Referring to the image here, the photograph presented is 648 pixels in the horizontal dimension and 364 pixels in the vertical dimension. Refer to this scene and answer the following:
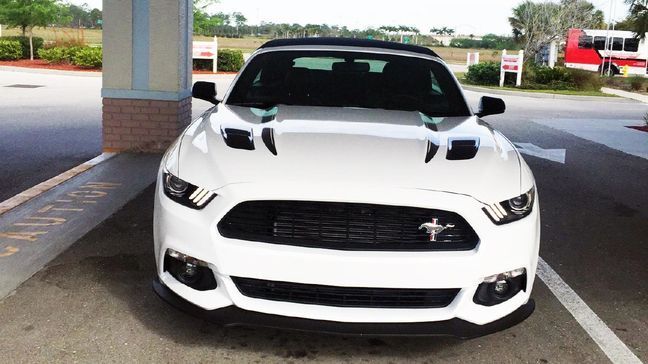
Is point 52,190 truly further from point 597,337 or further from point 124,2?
point 597,337

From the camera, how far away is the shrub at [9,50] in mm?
30203

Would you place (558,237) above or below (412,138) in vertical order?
below

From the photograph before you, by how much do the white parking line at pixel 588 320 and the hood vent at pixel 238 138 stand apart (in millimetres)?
2138

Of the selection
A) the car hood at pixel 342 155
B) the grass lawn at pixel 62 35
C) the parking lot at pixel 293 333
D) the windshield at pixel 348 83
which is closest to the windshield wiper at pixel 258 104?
the windshield at pixel 348 83

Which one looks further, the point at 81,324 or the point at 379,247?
the point at 81,324

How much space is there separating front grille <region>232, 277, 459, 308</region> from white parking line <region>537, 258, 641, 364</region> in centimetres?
109

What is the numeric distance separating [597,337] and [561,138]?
9525 mm

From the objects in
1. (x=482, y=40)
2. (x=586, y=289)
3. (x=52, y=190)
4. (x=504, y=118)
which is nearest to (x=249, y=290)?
(x=586, y=289)

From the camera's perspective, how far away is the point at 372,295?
3.37 m

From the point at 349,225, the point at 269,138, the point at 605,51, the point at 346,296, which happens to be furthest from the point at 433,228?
the point at 605,51

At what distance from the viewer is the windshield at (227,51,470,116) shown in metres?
5.12

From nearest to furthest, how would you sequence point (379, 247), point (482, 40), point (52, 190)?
point (379, 247) < point (52, 190) < point (482, 40)

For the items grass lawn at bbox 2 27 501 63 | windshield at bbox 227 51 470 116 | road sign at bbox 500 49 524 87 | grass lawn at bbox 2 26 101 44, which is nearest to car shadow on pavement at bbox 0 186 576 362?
windshield at bbox 227 51 470 116

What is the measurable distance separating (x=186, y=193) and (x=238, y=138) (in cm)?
44
